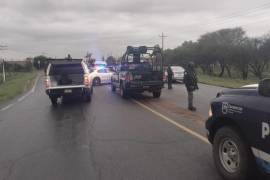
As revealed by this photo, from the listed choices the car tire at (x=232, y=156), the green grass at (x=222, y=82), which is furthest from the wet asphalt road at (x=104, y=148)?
the green grass at (x=222, y=82)

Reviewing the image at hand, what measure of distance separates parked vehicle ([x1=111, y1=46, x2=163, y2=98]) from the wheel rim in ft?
39.9

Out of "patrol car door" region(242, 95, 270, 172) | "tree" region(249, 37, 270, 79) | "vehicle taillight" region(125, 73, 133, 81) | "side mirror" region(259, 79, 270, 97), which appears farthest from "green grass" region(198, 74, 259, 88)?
"side mirror" region(259, 79, 270, 97)

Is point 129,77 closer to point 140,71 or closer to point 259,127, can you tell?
point 140,71

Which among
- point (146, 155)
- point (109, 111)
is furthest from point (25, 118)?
point (146, 155)

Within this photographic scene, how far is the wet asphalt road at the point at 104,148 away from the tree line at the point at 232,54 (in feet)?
Result: 155

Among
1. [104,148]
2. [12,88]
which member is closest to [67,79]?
[104,148]

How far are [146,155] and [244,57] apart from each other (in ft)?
174

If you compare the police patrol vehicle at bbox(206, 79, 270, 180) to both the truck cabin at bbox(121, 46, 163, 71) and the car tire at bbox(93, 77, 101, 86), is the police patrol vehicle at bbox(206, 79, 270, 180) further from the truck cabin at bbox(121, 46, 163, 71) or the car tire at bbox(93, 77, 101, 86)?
the car tire at bbox(93, 77, 101, 86)

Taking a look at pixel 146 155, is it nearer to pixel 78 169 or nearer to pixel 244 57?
pixel 78 169

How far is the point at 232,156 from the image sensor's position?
17.2 ft

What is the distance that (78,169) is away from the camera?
6008 mm

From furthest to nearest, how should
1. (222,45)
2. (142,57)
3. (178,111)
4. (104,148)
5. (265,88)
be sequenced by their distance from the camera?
1. (222,45)
2. (142,57)
3. (178,111)
4. (104,148)
5. (265,88)

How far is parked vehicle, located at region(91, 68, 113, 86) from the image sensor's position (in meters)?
31.0

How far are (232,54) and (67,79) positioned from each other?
1807 inches
